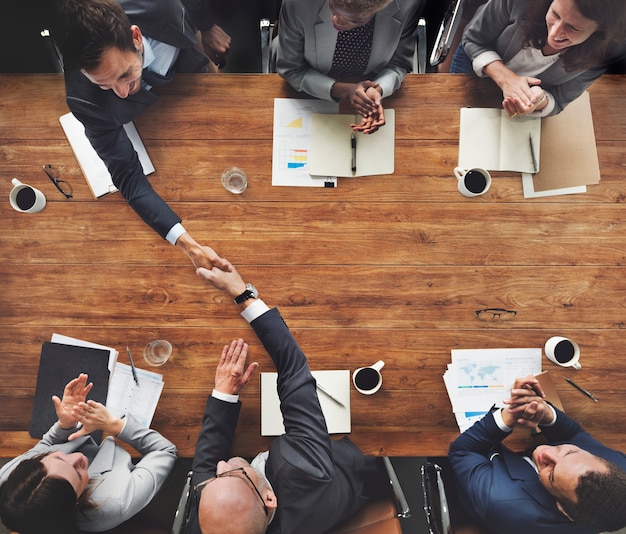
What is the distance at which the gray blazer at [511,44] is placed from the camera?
1.60m

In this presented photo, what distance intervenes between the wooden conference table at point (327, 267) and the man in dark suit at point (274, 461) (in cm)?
8

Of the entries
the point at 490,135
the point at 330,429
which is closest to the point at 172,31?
the point at 490,135

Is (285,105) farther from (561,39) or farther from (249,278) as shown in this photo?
(561,39)

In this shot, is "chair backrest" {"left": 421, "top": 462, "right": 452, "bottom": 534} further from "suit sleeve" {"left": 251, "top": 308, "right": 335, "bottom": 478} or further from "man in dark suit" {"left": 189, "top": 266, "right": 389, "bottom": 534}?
"suit sleeve" {"left": 251, "top": 308, "right": 335, "bottom": 478}

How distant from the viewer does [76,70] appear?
1458mm

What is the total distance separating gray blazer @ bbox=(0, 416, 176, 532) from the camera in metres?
1.55

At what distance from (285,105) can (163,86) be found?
484 mm

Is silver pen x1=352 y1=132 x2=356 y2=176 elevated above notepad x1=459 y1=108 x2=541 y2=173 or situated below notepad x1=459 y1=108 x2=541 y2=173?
below

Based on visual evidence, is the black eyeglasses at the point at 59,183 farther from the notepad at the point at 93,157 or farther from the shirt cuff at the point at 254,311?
the shirt cuff at the point at 254,311

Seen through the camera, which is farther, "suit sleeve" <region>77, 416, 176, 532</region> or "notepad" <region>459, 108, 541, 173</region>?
"notepad" <region>459, 108, 541, 173</region>

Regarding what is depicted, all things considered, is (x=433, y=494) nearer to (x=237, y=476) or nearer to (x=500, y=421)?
(x=500, y=421)

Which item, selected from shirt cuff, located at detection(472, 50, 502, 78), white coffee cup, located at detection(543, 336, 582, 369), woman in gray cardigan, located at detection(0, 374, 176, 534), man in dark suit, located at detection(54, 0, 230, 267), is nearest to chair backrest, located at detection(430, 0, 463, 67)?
shirt cuff, located at detection(472, 50, 502, 78)

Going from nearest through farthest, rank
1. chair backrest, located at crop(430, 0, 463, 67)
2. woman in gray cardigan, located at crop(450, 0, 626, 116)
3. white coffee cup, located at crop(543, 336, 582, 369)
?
woman in gray cardigan, located at crop(450, 0, 626, 116)
white coffee cup, located at crop(543, 336, 582, 369)
chair backrest, located at crop(430, 0, 463, 67)

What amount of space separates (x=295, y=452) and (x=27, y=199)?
136cm
